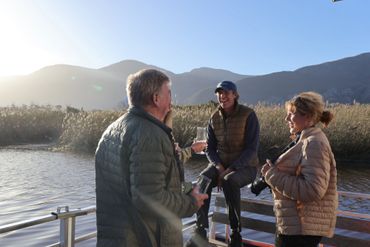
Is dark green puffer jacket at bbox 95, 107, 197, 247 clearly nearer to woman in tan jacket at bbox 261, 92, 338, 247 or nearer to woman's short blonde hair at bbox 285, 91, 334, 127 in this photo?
woman in tan jacket at bbox 261, 92, 338, 247

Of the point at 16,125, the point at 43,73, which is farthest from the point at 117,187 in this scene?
the point at 43,73

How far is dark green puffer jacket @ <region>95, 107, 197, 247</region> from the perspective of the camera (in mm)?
2041

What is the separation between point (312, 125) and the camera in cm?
284

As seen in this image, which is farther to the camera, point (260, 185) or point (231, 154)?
point (231, 154)

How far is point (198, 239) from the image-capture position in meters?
4.08

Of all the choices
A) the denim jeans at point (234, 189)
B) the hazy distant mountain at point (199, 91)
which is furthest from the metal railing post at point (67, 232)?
the hazy distant mountain at point (199, 91)

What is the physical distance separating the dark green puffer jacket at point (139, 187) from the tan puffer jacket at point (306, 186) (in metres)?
0.78

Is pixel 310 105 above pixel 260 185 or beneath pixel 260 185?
above

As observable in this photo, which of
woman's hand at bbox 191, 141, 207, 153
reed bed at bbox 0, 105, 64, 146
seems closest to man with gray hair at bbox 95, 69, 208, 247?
woman's hand at bbox 191, 141, 207, 153

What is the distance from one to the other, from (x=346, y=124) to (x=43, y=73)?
168885 mm

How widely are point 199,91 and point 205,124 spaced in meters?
140

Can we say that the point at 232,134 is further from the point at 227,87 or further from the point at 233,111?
the point at 227,87

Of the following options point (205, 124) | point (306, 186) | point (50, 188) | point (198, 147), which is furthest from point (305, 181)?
point (205, 124)

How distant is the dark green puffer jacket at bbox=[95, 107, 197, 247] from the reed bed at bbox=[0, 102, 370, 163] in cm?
903
